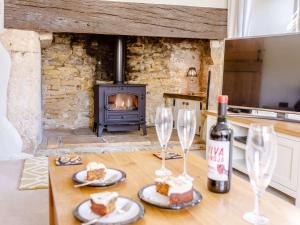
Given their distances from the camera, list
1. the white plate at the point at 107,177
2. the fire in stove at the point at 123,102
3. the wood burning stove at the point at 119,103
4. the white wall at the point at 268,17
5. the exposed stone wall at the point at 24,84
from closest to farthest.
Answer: the white plate at the point at 107,177 < the exposed stone wall at the point at 24,84 < the white wall at the point at 268,17 < the wood burning stove at the point at 119,103 < the fire in stove at the point at 123,102

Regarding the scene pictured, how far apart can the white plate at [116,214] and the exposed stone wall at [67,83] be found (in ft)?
12.7

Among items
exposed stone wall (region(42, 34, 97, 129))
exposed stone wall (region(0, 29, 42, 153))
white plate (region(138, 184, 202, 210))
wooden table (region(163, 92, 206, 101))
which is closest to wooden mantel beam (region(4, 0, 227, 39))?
exposed stone wall (region(0, 29, 42, 153))

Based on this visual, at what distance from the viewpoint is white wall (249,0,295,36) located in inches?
148

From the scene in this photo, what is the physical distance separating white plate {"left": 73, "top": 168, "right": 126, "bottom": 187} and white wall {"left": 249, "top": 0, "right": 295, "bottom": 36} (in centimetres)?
311

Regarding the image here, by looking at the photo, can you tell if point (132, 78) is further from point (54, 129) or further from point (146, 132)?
point (54, 129)

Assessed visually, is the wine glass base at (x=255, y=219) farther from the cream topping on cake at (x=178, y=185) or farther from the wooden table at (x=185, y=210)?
the cream topping on cake at (x=178, y=185)

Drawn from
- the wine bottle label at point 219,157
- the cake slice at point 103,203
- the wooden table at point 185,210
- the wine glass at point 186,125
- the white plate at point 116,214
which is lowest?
the wooden table at point 185,210

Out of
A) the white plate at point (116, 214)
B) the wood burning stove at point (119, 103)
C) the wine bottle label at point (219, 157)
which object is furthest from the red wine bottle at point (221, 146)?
the wood burning stove at point (119, 103)

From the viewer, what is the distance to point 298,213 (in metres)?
1.01

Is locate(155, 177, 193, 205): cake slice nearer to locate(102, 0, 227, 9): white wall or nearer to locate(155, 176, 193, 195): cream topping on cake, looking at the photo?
locate(155, 176, 193, 195): cream topping on cake

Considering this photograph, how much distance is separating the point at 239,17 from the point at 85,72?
2230 mm

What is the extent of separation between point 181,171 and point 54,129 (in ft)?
11.8

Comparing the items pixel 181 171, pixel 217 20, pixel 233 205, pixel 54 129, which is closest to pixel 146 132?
pixel 54 129

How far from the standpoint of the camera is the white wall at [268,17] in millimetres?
3768
